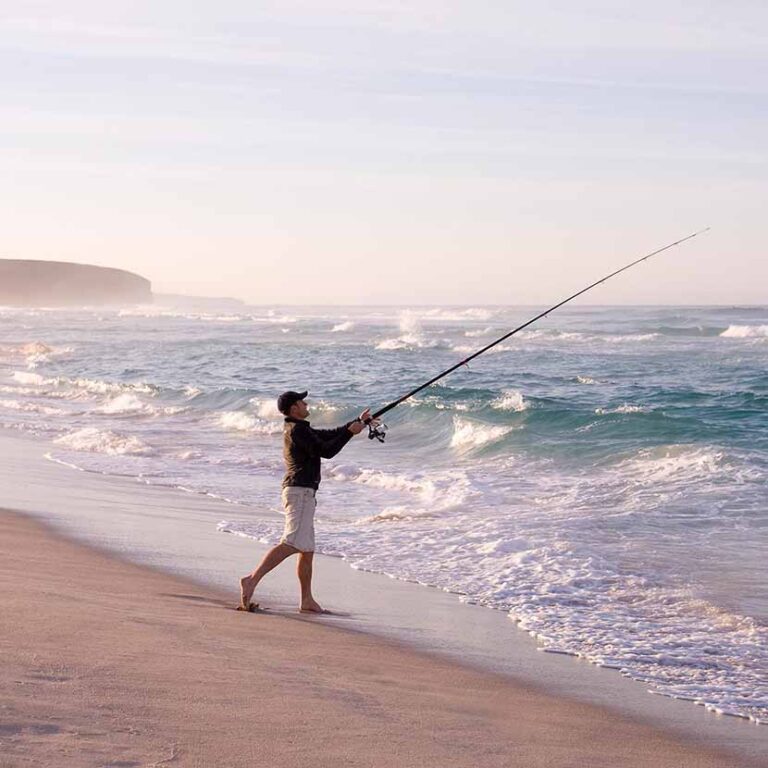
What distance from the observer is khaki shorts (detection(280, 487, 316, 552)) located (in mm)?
6285

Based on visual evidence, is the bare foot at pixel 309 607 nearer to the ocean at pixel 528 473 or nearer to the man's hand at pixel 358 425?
the man's hand at pixel 358 425

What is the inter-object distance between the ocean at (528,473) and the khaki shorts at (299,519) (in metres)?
1.34

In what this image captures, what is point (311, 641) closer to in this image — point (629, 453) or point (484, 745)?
point (484, 745)

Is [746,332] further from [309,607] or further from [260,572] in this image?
[260,572]

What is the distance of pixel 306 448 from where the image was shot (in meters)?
6.27

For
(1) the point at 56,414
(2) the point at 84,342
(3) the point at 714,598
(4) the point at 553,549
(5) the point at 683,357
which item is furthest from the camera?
(2) the point at 84,342

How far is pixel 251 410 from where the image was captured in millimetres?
Result: 19844

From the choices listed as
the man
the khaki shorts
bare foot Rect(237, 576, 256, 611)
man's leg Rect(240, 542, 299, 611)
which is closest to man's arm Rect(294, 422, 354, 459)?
the man

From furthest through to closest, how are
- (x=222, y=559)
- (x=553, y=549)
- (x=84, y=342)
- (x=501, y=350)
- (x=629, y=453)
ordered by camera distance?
1. (x=84, y=342)
2. (x=501, y=350)
3. (x=629, y=453)
4. (x=553, y=549)
5. (x=222, y=559)

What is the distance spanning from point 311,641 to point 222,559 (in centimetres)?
245

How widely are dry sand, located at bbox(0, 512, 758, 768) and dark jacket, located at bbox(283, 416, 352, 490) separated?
879mm

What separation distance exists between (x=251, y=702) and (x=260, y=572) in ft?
6.79

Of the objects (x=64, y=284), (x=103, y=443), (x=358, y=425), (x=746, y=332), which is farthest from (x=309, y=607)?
(x=64, y=284)

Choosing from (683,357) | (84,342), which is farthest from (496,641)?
(84,342)
